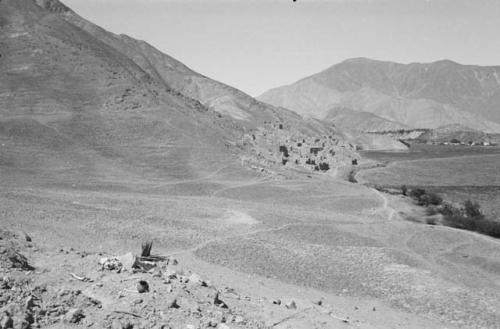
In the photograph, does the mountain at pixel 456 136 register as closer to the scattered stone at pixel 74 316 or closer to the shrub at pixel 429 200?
the shrub at pixel 429 200

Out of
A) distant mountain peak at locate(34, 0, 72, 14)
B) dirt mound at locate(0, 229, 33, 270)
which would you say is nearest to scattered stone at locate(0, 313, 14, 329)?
dirt mound at locate(0, 229, 33, 270)

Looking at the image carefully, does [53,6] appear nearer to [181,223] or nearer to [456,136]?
[181,223]

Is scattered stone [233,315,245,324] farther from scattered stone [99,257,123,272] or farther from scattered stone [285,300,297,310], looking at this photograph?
scattered stone [99,257,123,272]

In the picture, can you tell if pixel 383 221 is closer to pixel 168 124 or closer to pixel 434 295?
pixel 434 295

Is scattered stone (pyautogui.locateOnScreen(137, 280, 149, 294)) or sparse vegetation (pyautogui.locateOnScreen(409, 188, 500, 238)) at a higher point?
sparse vegetation (pyautogui.locateOnScreen(409, 188, 500, 238))

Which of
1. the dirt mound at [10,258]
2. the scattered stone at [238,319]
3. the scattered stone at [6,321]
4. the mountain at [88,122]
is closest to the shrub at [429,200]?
the mountain at [88,122]

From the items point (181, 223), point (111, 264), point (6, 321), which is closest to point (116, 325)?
point (6, 321)

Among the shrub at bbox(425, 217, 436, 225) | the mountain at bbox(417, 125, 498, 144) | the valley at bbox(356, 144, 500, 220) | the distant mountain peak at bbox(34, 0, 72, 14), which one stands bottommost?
the shrub at bbox(425, 217, 436, 225)

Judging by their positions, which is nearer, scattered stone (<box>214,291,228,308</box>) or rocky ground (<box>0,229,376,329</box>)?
rocky ground (<box>0,229,376,329</box>)
